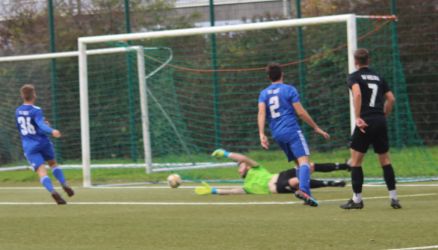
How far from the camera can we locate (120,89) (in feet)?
77.8

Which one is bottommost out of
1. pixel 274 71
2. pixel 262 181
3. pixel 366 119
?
pixel 262 181

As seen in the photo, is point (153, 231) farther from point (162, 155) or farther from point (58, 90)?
point (58, 90)

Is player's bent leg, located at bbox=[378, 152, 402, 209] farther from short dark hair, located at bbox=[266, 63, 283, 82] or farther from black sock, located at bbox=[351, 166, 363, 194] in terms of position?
short dark hair, located at bbox=[266, 63, 283, 82]

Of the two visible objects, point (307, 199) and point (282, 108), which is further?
point (282, 108)

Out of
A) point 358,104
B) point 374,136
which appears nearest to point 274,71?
point 358,104

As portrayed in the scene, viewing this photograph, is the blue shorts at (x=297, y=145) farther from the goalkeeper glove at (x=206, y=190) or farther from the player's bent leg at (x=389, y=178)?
the goalkeeper glove at (x=206, y=190)

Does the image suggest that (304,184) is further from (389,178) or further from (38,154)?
(38,154)

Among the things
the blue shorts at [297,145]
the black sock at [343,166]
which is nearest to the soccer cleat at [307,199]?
the blue shorts at [297,145]

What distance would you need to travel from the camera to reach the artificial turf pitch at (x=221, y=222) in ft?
33.9

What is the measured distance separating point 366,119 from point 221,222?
225 cm

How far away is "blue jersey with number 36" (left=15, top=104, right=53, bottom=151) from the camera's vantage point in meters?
16.4

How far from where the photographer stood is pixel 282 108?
1460cm

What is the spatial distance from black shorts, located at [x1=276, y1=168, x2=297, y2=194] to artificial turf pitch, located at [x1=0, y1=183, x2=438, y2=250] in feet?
Answer: 0.66

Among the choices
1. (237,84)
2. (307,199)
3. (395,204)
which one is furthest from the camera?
(237,84)
